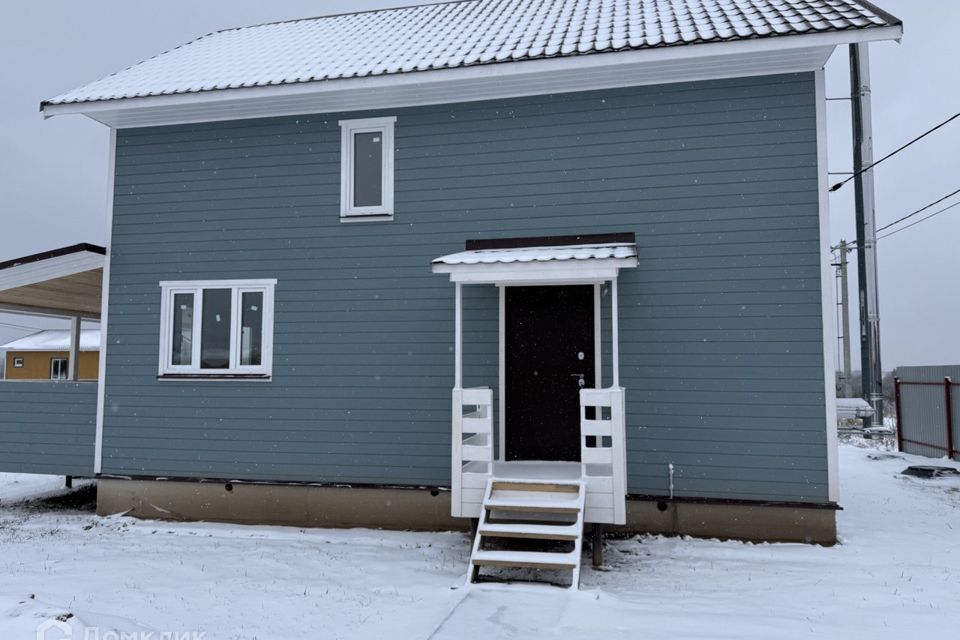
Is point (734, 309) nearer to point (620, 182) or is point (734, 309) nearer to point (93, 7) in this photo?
point (620, 182)

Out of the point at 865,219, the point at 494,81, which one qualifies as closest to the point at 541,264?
the point at 494,81

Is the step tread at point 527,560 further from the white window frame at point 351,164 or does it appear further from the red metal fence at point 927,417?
the red metal fence at point 927,417

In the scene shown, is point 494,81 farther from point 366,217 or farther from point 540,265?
point 540,265

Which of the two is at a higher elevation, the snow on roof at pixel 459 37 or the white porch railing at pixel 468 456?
the snow on roof at pixel 459 37

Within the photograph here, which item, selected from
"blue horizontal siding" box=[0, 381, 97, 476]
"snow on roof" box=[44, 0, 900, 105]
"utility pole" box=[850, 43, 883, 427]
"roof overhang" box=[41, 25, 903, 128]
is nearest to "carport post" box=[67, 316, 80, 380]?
"blue horizontal siding" box=[0, 381, 97, 476]

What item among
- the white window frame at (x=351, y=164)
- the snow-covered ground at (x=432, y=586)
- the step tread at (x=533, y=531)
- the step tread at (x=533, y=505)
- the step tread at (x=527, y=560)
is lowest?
the snow-covered ground at (x=432, y=586)

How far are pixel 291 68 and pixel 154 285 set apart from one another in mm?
3103

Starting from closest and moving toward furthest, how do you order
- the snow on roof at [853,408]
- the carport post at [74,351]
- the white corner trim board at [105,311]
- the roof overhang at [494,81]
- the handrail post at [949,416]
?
the roof overhang at [494,81], the white corner trim board at [105,311], the carport post at [74,351], the handrail post at [949,416], the snow on roof at [853,408]

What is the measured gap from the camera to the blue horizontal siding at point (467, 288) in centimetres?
684

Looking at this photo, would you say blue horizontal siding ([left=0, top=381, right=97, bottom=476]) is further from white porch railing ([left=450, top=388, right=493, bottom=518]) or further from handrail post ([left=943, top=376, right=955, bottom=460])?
handrail post ([left=943, top=376, right=955, bottom=460])

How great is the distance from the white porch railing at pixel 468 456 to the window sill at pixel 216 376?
2.68 metres

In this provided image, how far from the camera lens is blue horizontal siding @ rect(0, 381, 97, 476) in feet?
27.3

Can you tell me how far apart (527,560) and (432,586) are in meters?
0.80

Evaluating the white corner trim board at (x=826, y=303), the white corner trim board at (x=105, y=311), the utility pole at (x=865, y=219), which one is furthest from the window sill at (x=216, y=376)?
the utility pole at (x=865, y=219)
